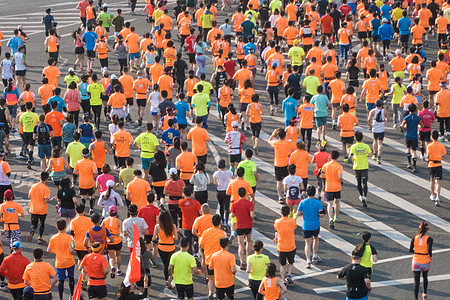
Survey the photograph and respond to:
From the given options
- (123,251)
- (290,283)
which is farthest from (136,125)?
(290,283)

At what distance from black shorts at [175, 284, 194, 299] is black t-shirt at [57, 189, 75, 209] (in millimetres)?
4555

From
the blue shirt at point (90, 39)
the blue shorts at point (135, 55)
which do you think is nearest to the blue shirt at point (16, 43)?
the blue shirt at point (90, 39)

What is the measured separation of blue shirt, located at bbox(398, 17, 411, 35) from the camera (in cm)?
3769

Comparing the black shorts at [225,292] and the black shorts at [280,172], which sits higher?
the black shorts at [280,172]

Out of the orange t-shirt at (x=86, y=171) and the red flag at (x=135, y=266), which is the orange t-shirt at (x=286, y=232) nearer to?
the red flag at (x=135, y=266)

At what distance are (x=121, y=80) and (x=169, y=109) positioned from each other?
498cm

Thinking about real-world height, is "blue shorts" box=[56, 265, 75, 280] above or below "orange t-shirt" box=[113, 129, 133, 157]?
below

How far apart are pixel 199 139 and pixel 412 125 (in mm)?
6868

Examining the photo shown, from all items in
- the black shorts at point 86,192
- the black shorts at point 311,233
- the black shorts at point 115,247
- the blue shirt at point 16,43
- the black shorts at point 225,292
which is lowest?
the black shorts at point 225,292

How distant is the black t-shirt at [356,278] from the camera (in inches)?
675

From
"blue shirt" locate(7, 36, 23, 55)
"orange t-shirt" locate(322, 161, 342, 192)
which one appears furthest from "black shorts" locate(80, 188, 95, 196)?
"blue shirt" locate(7, 36, 23, 55)

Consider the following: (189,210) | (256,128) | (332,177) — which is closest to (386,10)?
(256,128)

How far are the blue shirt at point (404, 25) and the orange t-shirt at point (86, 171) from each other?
20.0 meters

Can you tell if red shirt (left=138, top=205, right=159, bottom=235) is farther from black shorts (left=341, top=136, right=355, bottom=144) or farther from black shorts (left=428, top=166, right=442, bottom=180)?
black shorts (left=341, top=136, right=355, bottom=144)
